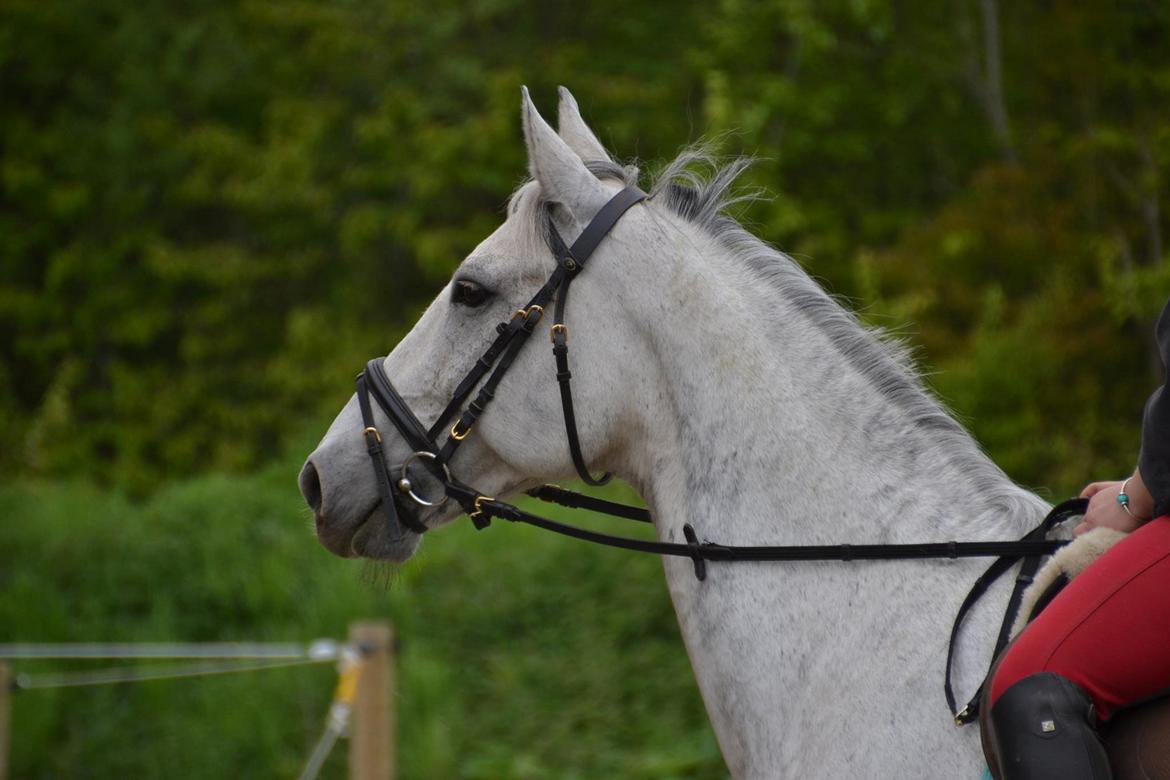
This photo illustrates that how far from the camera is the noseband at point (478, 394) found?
2.66 meters

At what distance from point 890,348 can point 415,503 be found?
116 centimetres

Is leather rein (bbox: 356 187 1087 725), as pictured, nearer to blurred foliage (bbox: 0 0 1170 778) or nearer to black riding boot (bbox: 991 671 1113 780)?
black riding boot (bbox: 991 671 1113 780)

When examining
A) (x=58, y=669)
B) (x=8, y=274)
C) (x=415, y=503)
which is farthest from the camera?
(x=8, y=274)

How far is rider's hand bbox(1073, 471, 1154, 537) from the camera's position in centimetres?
220

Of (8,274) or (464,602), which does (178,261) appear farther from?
(464,602)

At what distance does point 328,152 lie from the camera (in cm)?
1340

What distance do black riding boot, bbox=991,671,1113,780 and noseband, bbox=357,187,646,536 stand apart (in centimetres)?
107

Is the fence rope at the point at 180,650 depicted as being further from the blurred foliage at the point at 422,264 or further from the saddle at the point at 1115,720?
the saddle at the point at 1115,720

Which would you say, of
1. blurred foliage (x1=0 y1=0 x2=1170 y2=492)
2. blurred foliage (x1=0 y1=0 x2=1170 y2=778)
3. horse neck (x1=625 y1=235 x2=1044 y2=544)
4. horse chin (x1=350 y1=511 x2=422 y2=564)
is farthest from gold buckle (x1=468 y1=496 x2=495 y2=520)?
blurred foliage (x1=0 y1=0 x2=1170 y2=492)

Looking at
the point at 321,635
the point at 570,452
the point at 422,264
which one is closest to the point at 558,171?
the point at 570,452

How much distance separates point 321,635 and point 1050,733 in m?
6.58

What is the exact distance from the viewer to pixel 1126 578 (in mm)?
2084

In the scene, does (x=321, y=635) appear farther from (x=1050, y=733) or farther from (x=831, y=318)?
(x=1050, y=733)

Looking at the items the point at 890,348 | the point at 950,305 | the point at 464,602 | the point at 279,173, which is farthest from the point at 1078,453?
the point at 279,173
